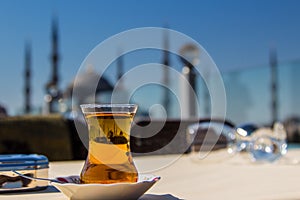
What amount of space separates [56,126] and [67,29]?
20.9 ft

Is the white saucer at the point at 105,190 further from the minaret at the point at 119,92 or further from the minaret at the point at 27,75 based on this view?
the minaret at the point at 27,75

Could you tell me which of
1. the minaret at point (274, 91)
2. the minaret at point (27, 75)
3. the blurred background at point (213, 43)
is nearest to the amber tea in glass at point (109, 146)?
the blurred background at point (213, 43)

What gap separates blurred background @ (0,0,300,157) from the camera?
5074 mm

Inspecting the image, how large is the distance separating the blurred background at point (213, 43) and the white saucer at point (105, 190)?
341 centimetres

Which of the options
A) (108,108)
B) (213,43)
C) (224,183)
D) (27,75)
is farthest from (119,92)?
(27,75)

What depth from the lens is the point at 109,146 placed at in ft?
1.65

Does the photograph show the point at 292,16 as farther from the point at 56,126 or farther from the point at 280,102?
the point at 56,126

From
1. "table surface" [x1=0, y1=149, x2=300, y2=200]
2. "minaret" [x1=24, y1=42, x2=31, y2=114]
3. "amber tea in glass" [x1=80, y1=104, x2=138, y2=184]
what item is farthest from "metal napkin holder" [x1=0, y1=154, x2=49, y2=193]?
"minaret" [x1=24, y1=42, x2=31, y2=114]

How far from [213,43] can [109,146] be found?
6.17 metres

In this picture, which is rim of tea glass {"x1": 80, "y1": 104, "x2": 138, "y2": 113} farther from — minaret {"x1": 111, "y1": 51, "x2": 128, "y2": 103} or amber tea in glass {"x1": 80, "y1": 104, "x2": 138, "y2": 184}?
minaret {"x1": 111, "y1": 51, "x2": 128, "y2": 103}

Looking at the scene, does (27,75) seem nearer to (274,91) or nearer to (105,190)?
(274,91)

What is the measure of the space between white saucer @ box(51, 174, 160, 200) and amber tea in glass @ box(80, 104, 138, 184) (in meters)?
0.02

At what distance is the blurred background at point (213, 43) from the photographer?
200 inches

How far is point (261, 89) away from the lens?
539cm
